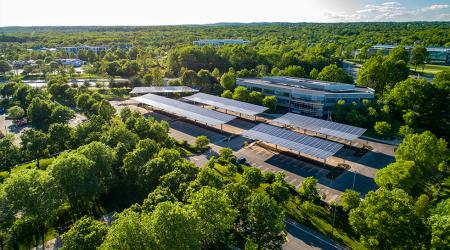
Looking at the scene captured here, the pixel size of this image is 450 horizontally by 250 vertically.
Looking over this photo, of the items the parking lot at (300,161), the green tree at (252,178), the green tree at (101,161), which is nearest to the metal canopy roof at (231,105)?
the parking lot at (300,161)

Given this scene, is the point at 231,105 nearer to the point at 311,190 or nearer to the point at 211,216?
the point at 311,190

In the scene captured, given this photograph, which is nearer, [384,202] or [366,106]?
[384,202]

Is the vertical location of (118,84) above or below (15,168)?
above

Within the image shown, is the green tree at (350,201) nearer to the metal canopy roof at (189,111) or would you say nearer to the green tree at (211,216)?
the green tree at (211,216)

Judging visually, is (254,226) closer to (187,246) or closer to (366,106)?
(187,246)

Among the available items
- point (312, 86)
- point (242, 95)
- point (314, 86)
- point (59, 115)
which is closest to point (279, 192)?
point (242, 95)

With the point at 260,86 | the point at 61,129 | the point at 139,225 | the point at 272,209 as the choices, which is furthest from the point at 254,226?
the point at 260,86
